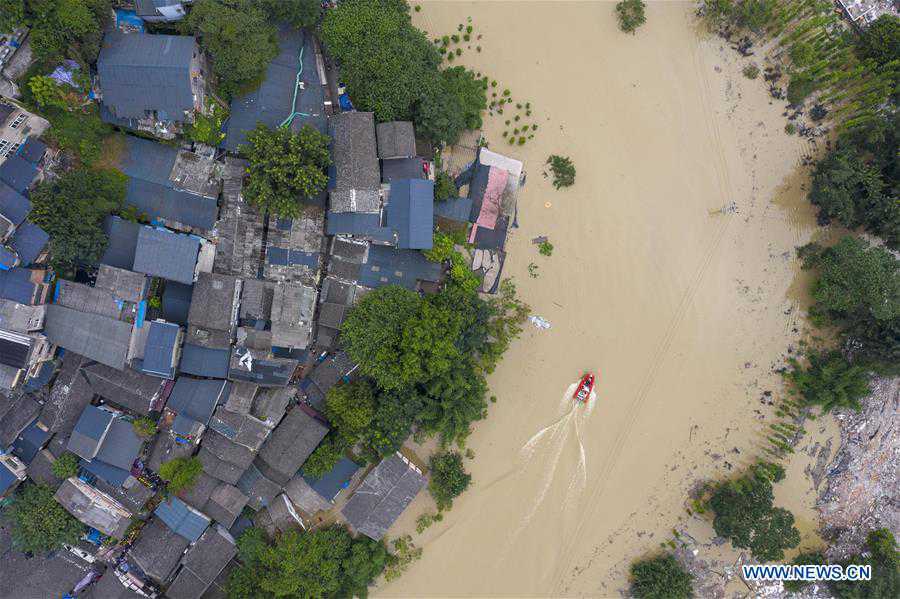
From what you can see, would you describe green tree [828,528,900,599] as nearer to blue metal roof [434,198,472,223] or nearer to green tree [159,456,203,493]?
blue metal roof [434,198,472,223]

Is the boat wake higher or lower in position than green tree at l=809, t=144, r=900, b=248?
lower

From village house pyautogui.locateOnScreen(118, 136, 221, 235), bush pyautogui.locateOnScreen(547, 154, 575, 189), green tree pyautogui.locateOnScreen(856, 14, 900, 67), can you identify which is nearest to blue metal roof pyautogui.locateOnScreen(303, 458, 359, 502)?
village house pyautogui.locateOnScreen(118, 136, 221, 235)

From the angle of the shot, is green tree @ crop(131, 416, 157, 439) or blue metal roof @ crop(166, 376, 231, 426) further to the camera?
blue metal roof @ crop(166, 376, 231, 426)

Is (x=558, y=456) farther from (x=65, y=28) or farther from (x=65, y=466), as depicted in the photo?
(x=65, y=28)

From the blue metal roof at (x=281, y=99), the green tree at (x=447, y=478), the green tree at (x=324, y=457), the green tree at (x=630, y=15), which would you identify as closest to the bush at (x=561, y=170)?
the green tree at (x=630, y=15)

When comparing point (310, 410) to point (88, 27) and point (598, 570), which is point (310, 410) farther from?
point (88, 27)

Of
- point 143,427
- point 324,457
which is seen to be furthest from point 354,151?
point 143,427
